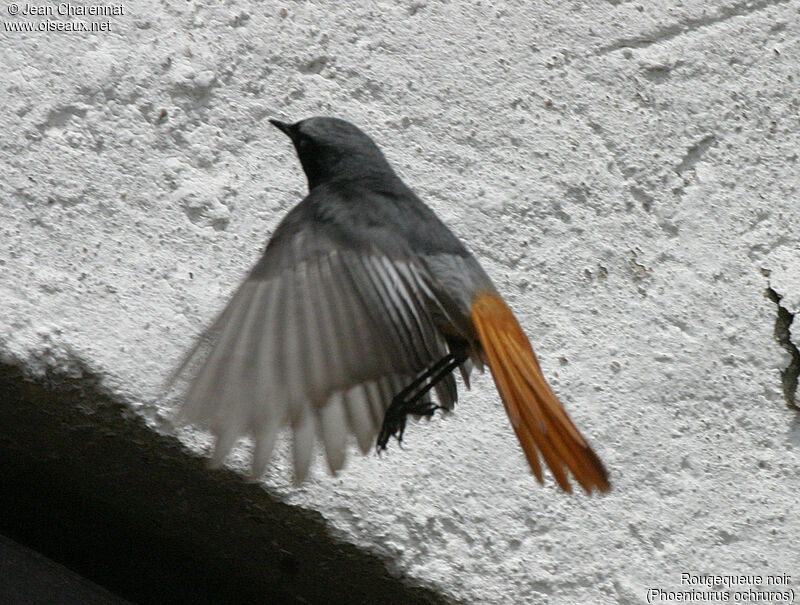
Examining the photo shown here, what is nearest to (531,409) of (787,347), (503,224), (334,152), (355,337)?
(355,337)

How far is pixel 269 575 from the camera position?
2180 mm

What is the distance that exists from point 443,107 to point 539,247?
384 millimetres

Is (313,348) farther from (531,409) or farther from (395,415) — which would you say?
(531,409)

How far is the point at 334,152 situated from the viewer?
73.8 inches

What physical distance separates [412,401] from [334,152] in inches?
18.6

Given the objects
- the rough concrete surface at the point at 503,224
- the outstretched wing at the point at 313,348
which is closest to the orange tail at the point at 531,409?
the outstretched wing at the point at 313,348

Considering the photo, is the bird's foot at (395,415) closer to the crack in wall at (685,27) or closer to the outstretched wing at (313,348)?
the outstretched wing at (313,348)

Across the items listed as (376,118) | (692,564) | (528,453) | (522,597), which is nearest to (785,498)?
(692,564)

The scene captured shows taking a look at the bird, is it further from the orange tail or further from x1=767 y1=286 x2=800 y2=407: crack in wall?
x1=767 y1=286 x2=800 y2=407: crack in wall

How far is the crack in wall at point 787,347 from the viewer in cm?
233

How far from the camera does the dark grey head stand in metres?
1.86

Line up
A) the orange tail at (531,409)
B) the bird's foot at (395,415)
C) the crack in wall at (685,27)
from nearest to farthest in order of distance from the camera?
1. the orange tail at (531,409)
2. the bird's foot at (395,415)
3. the crack in wall at (685,27)

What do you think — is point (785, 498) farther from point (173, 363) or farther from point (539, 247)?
point (173, 363)

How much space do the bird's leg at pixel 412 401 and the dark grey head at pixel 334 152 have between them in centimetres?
36
